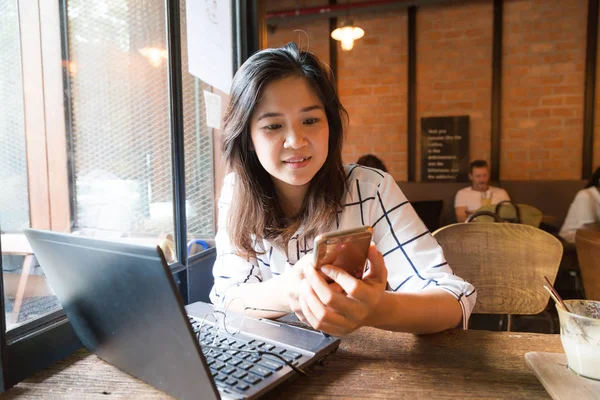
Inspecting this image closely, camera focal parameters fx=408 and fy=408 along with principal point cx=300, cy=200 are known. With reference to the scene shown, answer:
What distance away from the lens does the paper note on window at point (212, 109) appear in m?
1.69

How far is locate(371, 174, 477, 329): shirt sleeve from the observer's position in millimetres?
1004

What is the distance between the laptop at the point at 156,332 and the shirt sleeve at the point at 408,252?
1.25 feet

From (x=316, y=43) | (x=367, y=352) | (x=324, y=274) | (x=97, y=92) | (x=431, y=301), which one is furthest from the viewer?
(x=316, y=43)

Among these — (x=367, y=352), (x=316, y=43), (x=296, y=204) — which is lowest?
(x=367, y=352)

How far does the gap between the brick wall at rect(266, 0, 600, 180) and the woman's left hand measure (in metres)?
4.35

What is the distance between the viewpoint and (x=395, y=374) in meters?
0.70

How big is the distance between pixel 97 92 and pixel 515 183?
439 centimetres

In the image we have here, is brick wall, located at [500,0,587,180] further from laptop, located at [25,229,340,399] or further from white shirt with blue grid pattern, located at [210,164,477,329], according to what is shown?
laptop, located at [25,229,340,399]

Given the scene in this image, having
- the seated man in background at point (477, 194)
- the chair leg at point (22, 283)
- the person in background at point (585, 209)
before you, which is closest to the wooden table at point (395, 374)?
the chair leg at point (22, 283)

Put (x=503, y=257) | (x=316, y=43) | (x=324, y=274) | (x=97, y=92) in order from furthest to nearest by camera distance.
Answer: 1. (x=316, y=43)
2. (x=97, y=92)
3. (x=503, y=257)
4. (x=324, y=274)

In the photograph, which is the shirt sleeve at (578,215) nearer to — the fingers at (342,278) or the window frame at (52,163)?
the window frame at (52,163)

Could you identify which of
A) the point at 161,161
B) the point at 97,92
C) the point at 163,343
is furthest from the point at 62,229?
the point at 163,343

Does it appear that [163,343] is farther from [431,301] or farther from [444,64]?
[444,64]

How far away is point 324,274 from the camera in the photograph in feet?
2.21
